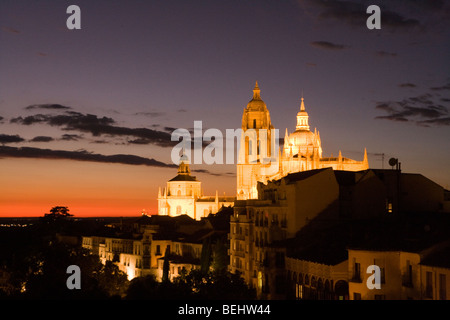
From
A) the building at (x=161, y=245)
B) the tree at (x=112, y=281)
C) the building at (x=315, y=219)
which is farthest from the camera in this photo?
the building at (x=161, y=245)

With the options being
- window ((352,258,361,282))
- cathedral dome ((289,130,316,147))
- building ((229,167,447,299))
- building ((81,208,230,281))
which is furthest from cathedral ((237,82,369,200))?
window ((352,258,361,282))

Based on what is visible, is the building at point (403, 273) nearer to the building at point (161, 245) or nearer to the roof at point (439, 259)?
the roof at point (439, 259)

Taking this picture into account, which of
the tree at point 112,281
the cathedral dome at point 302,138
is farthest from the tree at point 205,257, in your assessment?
the cathedral dome at point 302,138

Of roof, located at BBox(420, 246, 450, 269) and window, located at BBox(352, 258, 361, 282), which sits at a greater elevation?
roof, located at BBox(420, 246, 450, 269)

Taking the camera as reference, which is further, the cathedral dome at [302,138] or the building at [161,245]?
the cathedral dome at [302,138]

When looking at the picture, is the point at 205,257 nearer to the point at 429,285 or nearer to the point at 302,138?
the point at 429,285

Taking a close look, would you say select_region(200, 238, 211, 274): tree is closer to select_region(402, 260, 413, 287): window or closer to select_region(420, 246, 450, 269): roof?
select_region(402, 260, 413, 287): window

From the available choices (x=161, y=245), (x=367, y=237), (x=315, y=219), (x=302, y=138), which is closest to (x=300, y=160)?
(x=302, y=138)

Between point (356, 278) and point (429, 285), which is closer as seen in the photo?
point (429, 285)

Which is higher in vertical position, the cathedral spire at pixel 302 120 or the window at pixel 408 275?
the cathedral spire at pixel 302 120

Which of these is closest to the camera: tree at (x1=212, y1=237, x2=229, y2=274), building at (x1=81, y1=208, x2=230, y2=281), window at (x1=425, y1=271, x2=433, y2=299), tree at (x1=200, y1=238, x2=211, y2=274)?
window at (x1=425, y1=271, x2=433, y2=299)

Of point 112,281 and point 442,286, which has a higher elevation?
point 442,286

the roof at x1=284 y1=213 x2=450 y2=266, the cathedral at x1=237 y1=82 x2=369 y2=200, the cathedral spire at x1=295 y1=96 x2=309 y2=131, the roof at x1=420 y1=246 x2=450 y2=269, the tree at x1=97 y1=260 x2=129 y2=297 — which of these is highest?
the cathedral spire at x1=295 y1=96 x2=309 y2=131
